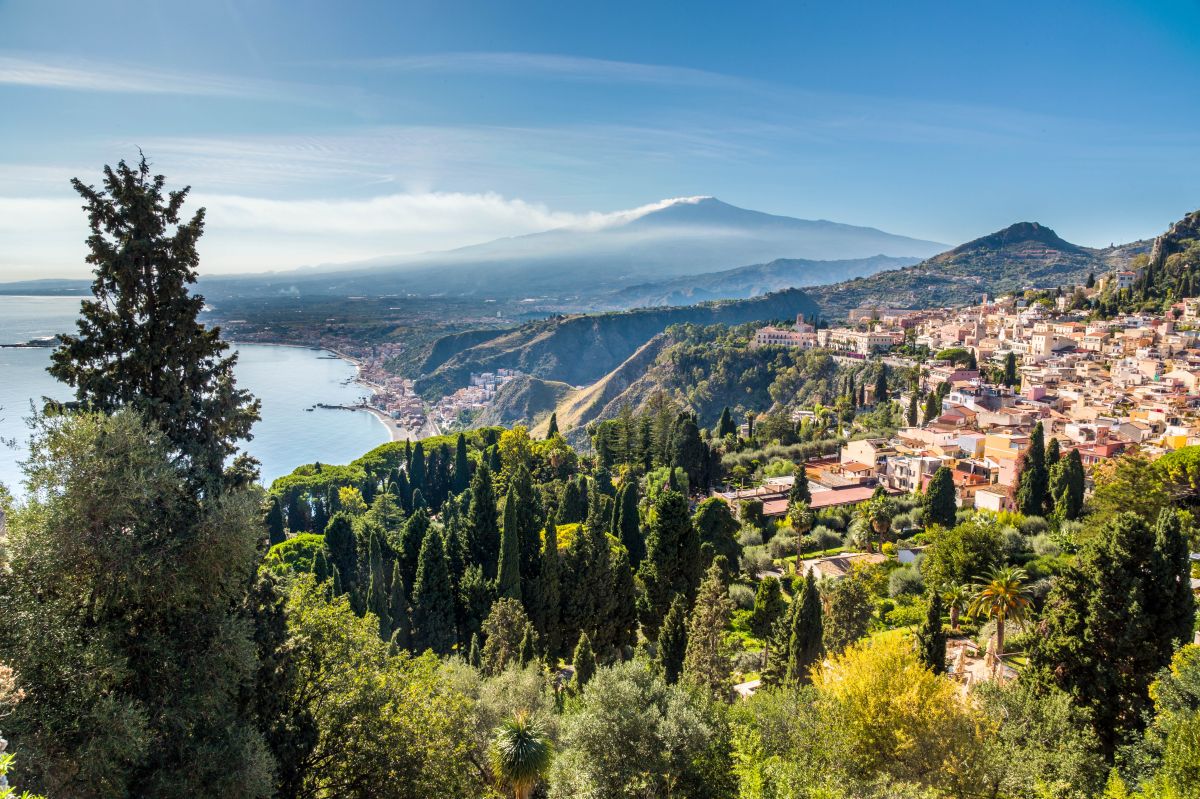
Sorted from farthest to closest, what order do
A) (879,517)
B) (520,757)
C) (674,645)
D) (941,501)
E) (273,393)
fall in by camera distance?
1. (273,393)
2. (941,501)
3. (879,517)
4. (674,645)
5. (520,757)

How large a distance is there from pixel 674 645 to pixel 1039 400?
4374cm

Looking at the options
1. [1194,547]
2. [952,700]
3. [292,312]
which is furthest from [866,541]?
[292,312]

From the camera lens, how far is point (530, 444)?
127 ft

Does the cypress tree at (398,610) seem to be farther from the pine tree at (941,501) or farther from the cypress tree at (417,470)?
the cypress tree at (417,470)

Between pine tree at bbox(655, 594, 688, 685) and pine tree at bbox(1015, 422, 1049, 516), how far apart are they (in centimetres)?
1760

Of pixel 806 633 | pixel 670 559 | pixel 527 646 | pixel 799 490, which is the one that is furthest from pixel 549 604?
pixel 799 490

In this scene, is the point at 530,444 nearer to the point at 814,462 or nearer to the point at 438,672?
the point at 814,462

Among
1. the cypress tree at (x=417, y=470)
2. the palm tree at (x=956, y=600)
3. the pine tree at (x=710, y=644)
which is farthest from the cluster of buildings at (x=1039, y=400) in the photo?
the cypress tree at (x=417, y=470)

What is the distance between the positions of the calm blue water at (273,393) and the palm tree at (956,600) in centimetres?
1807

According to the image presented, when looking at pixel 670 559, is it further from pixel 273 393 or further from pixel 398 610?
pixel 273 393

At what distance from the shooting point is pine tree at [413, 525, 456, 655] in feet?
64.1

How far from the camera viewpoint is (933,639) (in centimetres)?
1255

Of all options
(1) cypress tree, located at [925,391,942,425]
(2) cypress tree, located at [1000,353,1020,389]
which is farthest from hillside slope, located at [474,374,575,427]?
(2) cypress tree, located at [1000,353,1020,389]

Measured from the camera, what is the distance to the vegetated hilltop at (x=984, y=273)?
14288cm
